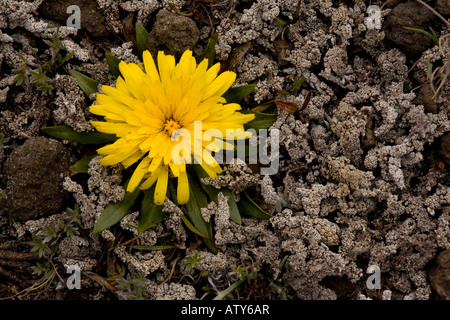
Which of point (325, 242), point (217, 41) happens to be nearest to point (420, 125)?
point (325, 242)

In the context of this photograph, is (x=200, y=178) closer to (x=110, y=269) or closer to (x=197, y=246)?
(x=197, y=246)

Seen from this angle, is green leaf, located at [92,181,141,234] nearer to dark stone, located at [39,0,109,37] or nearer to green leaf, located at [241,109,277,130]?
green leaf, located at [241,109,277,130]

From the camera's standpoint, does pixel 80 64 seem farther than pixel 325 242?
Yes

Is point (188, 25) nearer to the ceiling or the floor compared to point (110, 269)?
nearer to the ceiling

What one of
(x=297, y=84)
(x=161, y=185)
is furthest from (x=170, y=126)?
(x=297, y=84)

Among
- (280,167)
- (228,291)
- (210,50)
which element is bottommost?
(228,291)

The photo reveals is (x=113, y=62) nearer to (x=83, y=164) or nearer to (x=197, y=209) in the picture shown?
(x=83, y=164)

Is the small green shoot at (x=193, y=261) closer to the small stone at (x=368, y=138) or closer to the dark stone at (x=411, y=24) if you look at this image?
the small stone at (x=368, y=138)
